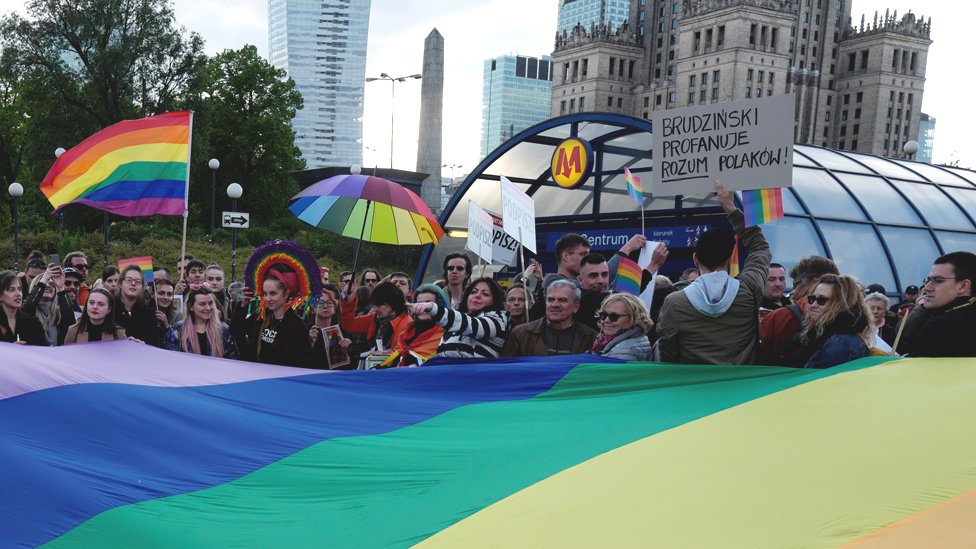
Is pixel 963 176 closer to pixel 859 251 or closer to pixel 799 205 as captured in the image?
pixel 859 251

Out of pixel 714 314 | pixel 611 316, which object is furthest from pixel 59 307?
pixel 714 314

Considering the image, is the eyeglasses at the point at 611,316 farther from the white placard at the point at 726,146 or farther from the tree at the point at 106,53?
the tree at the point at 106,53

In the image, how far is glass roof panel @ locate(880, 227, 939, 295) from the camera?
60.6ft

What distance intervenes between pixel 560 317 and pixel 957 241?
16462 mm

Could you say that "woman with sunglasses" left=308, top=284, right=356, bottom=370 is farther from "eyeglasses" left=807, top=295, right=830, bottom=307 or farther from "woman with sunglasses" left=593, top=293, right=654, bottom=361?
"eyeglasses" left=807, top=295, right=830, bottom=307

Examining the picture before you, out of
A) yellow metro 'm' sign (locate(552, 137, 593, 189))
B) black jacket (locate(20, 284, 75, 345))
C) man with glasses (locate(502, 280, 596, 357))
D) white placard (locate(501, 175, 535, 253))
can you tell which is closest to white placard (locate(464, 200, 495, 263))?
white placard (locate(501, 175, 535, 253))

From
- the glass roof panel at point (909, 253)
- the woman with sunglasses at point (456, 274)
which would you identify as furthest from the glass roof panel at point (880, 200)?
the woman with sunglasses at point (456, 274)

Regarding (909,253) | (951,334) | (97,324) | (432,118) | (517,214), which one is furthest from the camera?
(432,118)

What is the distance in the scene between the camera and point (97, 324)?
6.86m

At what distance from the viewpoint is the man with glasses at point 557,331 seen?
21.0ft

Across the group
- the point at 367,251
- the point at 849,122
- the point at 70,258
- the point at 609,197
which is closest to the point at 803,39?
the point at 849,122

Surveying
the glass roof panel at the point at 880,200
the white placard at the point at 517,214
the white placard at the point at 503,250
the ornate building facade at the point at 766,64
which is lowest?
the white placard at the point at 503,250

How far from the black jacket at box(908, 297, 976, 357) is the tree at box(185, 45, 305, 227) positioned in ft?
165

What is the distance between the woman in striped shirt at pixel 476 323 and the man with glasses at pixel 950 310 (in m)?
2.75
